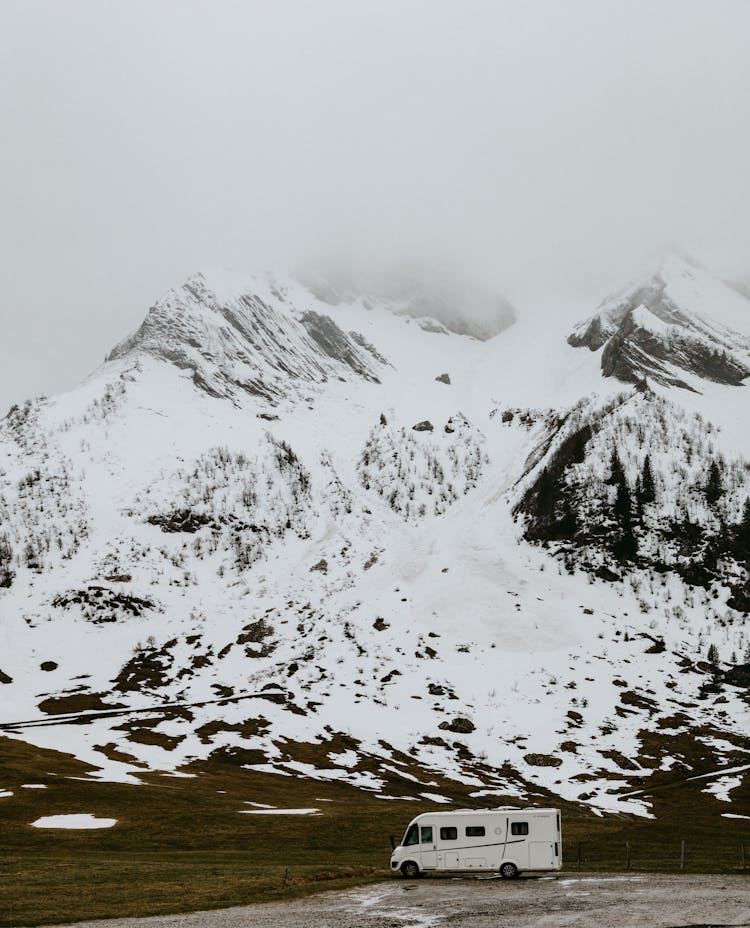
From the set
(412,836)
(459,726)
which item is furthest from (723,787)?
(412,836)

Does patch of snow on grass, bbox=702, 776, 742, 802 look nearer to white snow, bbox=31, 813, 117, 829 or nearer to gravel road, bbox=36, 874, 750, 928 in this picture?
gravel road, bbox=36, 874, 750, 928

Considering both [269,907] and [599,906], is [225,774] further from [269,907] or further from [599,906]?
[599,906]

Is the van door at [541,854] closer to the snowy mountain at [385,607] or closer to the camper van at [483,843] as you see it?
the camper van at [483,843]

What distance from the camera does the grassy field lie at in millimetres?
32875

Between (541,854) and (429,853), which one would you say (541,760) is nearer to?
(541,854)

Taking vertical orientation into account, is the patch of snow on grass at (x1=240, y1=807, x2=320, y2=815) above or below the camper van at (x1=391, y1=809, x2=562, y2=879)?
below

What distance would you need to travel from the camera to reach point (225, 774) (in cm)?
8156

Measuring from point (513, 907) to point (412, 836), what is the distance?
37.7 ft

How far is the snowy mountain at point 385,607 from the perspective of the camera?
95.9 metres

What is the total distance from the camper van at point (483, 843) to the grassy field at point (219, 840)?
262cm

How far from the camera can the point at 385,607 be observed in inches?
5497

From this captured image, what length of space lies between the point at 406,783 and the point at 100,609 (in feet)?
248

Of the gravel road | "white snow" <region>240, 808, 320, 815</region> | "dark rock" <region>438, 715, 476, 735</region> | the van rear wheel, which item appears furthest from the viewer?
"dark rock" <region>438, 715, 476, 735</region>

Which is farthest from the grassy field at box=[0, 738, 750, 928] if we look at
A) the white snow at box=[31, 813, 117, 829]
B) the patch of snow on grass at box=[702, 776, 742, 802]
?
the patch of snow on grass at box=[702, 776, 742, 802]
